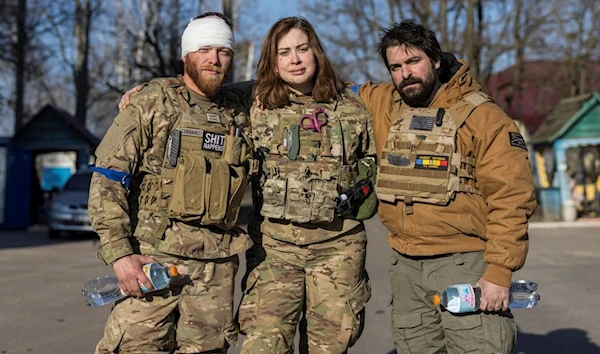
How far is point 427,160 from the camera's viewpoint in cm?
354

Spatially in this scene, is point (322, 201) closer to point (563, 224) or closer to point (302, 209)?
point (302, 209)

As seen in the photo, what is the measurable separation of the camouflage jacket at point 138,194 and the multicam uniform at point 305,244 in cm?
24

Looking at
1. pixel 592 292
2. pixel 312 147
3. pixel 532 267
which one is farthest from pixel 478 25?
pixel 312 147

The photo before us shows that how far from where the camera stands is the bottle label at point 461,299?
336 centimetres

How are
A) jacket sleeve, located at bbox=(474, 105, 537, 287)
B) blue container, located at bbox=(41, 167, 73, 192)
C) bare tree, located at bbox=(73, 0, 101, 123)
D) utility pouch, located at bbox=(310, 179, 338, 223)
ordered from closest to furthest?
jacket sleeve, located at bbox=(474, 105, 537, 287), utility pouch, located at bbox=(310, 179, 338, 223), blue container, located at bbox=(41, 167, 73, 192), bare tree, located at bbox=(73, 0, 101, 123)

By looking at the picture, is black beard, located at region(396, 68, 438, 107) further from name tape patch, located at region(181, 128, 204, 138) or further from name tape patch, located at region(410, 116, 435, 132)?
name tape patch, located at region(181, 128, 204, 138)

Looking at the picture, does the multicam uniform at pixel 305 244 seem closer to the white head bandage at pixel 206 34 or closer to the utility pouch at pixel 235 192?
the utility pouch at pixel 235 192

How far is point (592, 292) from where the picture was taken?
8055 millimetres

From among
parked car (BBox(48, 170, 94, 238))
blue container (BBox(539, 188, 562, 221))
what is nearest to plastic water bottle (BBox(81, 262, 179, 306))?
parked car (BBox(48, 170, 94, 238))

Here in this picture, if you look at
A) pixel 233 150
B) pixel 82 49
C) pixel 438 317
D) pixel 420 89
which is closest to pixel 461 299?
pixel 438 317

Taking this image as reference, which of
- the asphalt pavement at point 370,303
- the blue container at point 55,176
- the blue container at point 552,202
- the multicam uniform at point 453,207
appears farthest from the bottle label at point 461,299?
the blue container at point 55,176

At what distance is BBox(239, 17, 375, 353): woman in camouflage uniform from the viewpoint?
379 cm

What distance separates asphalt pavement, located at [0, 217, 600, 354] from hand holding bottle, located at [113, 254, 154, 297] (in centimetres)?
251

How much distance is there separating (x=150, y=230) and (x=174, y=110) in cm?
64
